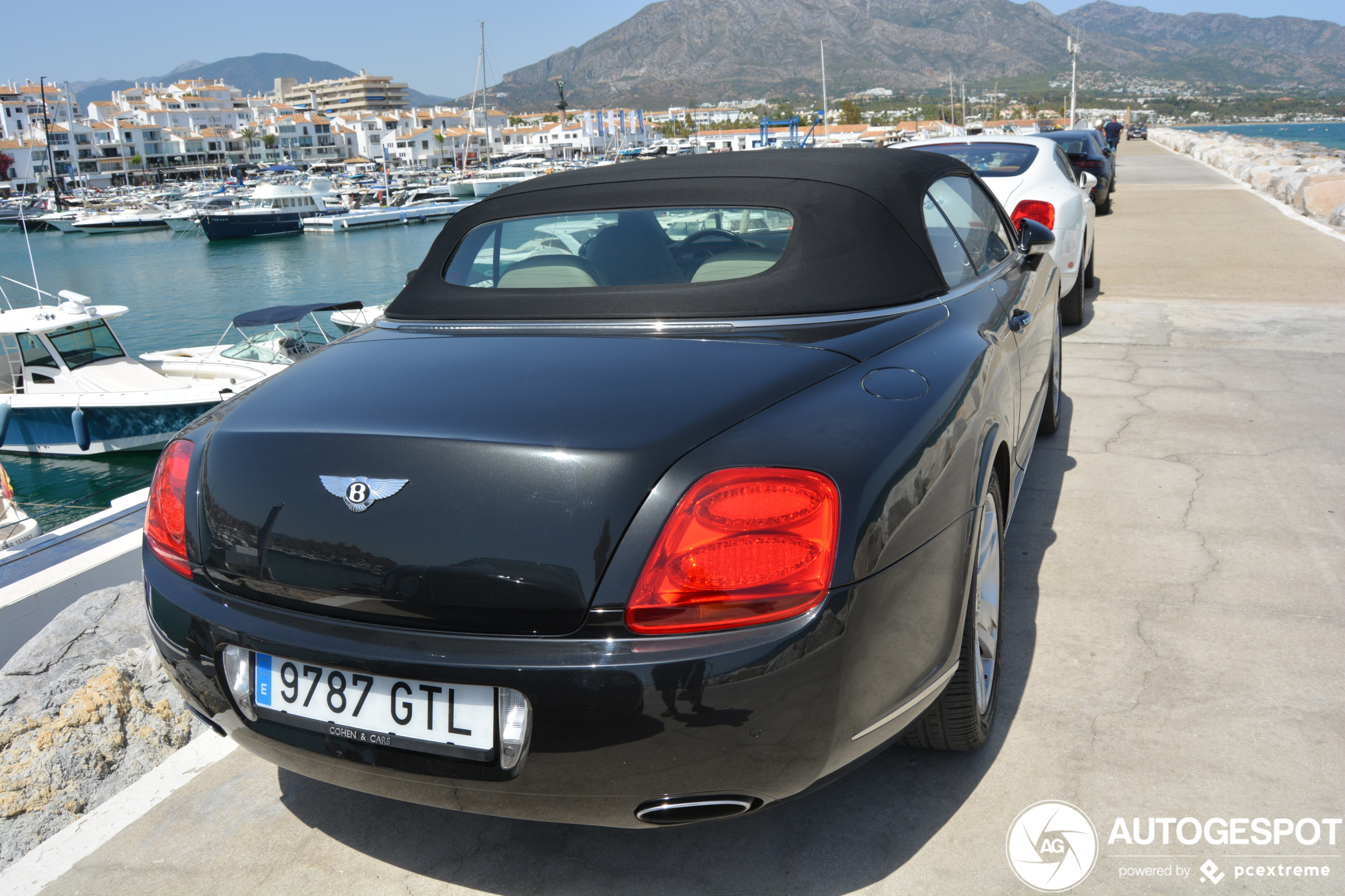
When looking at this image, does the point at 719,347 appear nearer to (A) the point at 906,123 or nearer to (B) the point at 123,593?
(B) the point at 123,593

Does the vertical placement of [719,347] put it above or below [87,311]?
above

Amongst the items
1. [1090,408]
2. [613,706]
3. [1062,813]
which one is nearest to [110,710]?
[613,706]

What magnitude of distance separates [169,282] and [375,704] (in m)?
49.2

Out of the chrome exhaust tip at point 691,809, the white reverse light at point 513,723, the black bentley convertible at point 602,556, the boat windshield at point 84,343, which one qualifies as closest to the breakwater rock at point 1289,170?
the black bentley convertible at point 602,556

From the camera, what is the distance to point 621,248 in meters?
2.69

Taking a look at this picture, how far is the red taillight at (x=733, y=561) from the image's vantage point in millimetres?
1617

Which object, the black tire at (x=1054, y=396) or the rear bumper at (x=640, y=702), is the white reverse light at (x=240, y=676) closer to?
the rear bumper at (x=640, y=702)

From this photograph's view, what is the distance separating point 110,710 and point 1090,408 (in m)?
4.97

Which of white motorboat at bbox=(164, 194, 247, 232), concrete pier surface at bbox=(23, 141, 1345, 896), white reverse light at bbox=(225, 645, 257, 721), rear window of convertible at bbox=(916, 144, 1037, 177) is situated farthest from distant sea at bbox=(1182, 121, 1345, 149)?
white reverse light at bbox=(225, 645, 257, 721)

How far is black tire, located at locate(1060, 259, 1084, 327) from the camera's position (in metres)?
7.57

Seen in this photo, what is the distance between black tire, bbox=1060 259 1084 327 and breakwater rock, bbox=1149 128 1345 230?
26.9 ft

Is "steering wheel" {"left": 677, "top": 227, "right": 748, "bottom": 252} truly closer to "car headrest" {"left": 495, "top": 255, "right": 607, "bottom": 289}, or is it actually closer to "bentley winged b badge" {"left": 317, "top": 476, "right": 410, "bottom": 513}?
"car headrest" {"left": 495, "top": 255, "right": 607, "bottom": 289}

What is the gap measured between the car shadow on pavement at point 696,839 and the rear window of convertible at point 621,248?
1.31 metres

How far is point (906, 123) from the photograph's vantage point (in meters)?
102
